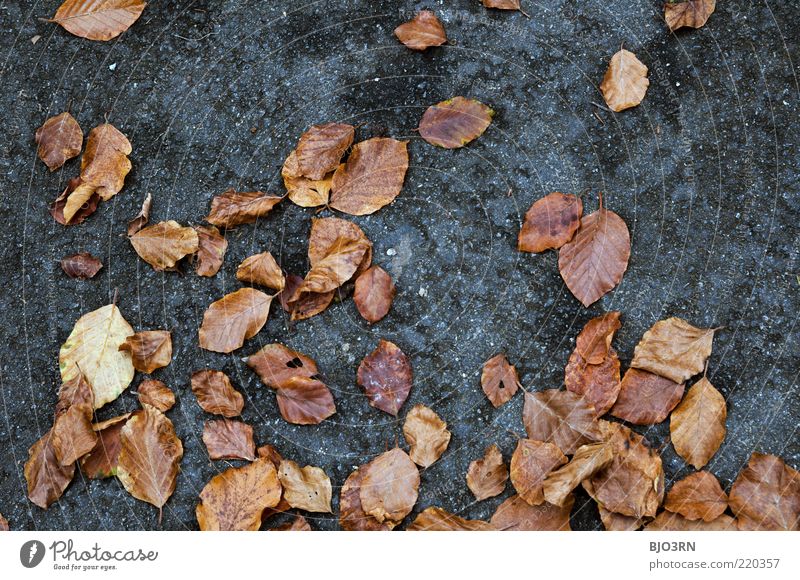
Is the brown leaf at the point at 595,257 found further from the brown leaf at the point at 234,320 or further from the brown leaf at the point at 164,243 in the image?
the brown leaf at the point at 164,243

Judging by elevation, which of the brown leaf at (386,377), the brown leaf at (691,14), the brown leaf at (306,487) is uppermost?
the brown leaf at (691,14)

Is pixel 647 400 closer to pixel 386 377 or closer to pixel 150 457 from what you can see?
pixel 386 377

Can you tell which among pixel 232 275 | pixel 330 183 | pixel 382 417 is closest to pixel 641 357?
pixel 382 417

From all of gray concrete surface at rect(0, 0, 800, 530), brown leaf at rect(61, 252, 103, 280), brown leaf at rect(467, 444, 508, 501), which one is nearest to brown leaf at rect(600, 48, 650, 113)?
gray concrete surface at rect(0, 0, 800, 530)

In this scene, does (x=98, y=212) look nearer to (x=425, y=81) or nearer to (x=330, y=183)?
(x=330, y=183)

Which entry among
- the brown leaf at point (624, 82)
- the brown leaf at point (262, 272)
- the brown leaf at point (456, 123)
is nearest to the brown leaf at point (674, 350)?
the brown leaf at point (624, 82)

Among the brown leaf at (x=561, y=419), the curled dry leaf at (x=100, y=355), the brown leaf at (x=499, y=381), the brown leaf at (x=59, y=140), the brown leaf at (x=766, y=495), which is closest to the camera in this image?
the brown leaf at (x=766, y=495)

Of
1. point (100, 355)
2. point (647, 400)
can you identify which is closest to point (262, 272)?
point (100, 355)
